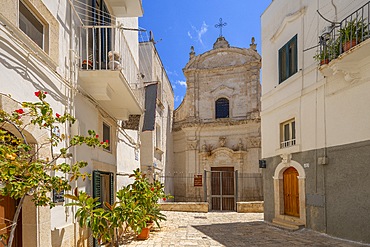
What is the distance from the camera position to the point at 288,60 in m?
10.5

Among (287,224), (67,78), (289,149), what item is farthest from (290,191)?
(67,78)

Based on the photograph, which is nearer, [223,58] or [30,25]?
[30,25]

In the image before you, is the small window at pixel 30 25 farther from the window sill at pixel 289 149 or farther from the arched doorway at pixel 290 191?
the arched doorway at pixel 290 191

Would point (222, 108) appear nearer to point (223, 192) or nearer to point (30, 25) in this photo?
point (223, 192)

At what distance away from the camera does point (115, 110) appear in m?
8.11

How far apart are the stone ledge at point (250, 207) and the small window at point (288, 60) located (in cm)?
723

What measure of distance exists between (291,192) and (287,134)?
2.08 m

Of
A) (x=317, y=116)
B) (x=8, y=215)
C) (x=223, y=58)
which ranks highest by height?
(x=223, y=58)

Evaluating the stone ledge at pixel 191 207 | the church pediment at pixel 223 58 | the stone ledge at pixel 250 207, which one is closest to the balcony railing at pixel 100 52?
the stone ledge at pixel 191 207

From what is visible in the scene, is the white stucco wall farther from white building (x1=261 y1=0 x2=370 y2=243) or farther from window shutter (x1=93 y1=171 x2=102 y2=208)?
window shutter (x1=93 y1=171 x2=102 y2=208)

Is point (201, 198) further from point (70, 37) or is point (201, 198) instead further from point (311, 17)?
point (70, 37)

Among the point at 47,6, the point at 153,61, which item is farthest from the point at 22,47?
the point at 153,61

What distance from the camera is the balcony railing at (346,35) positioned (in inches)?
270

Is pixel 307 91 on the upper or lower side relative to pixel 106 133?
upper
